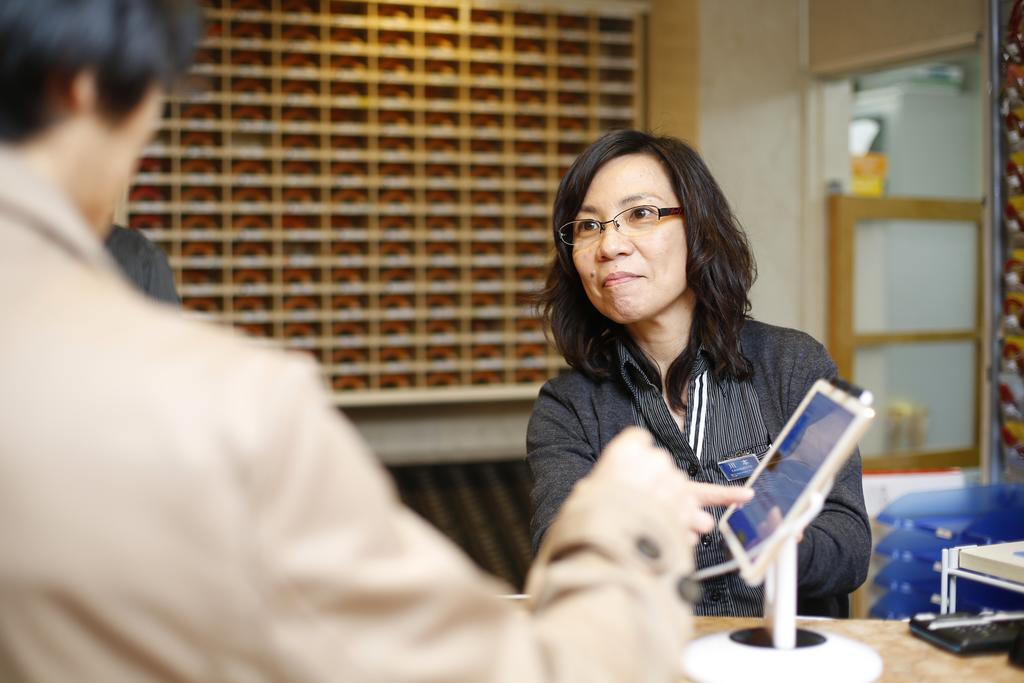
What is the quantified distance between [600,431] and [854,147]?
335 cm

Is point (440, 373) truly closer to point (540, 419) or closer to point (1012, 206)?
point (1012, 206)

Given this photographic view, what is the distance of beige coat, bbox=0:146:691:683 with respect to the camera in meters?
0.59

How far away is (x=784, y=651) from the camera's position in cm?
137

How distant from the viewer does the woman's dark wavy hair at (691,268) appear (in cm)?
205

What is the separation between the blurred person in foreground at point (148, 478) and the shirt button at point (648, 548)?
0.54 feet

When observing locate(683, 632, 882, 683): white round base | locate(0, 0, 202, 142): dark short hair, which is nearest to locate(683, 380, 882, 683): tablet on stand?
locate(683, 632, 882, 683): white round base

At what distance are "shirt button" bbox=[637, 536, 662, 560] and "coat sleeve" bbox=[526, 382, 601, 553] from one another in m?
0.99

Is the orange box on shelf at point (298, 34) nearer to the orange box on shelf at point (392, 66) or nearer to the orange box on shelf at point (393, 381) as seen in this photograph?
the orange box on shelf at point (392, 66)

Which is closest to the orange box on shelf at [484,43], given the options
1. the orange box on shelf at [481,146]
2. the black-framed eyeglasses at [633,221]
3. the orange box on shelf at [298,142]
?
the orange box on shelf at [481,146]

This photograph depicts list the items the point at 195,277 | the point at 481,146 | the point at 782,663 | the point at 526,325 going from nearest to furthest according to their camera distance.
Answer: the point at 782,663, the point at 195,277, the point at 481,146, the point at 526,325

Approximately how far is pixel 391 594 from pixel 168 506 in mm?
149

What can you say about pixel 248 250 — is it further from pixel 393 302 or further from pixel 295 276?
pixel 393 302

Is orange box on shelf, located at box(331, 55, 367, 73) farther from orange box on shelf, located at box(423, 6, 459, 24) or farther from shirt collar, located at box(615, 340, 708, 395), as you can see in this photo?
shirt collar, located at box(615, 340, 708, 395)

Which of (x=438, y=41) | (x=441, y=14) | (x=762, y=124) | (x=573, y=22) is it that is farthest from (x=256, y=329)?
(x=762, y=124)
